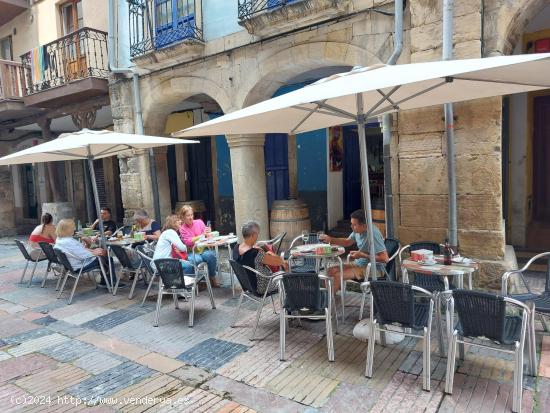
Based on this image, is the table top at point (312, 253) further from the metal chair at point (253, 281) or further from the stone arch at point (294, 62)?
the stone arch at point (294, 62)

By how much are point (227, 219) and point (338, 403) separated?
7.16 m

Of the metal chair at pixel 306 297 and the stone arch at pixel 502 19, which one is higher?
the stone arch at pixel 502 19

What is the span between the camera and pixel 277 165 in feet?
28.1

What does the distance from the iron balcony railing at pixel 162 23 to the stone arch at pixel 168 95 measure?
0.65 m

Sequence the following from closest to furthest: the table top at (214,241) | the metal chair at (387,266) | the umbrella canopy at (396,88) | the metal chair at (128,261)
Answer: the umbrella canopy at (396,88)
the metal chair at (387,266)
the table top at (214,241)
the metal chair at (128,261)

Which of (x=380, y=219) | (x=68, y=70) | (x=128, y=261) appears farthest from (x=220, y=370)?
(x=68, y=70)

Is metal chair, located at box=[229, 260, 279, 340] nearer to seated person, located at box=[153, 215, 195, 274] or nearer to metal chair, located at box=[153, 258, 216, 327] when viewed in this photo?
metal chair, located at box=[153, 258, 216, 327]

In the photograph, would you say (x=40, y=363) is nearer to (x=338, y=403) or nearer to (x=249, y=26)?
(x=338, y=403)

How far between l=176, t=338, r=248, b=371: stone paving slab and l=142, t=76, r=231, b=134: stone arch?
166 inches

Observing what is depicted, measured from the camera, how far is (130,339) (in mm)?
4035

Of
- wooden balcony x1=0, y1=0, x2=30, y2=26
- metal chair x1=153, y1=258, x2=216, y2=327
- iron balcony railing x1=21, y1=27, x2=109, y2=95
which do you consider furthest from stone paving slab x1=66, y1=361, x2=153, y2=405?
wooden balcony x1=0, y1=0, x2=30, y2=26

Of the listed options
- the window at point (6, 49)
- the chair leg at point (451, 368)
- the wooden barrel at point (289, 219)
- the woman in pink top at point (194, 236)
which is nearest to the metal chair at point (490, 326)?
the chair leg at point (451, 368)

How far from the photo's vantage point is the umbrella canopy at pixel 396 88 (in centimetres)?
245

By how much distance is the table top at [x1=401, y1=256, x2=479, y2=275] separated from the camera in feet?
10.8
